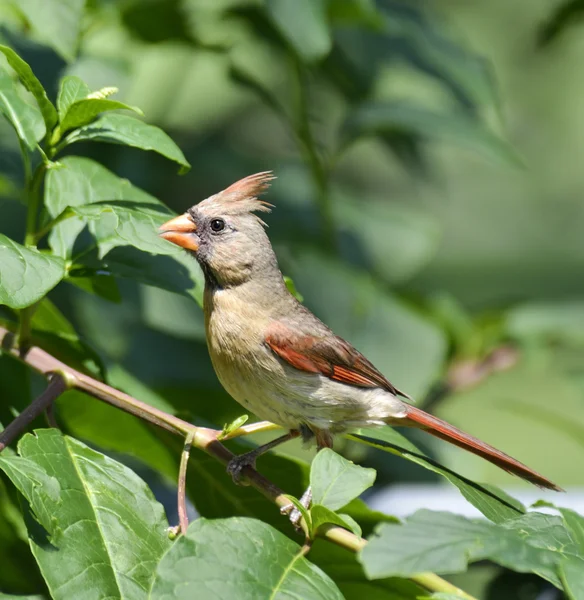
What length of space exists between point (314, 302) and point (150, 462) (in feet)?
3.69

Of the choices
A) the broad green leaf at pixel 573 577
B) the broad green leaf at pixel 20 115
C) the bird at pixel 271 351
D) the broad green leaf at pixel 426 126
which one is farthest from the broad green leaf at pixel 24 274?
the broad green leaf at pixel 426 126

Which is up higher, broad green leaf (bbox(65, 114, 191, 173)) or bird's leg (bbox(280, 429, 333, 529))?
broad green leaf (bbox(65, 114, 191, 173))

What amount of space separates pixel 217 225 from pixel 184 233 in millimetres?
147

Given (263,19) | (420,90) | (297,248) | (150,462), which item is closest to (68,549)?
(150,462)

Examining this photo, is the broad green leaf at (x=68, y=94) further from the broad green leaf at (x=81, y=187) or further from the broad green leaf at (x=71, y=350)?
the broad green leaf at (x=71, y=350)

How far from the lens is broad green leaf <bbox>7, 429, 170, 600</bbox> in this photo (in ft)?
5.08

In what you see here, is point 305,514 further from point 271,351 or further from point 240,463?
point 271,351

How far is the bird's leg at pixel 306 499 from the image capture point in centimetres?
172

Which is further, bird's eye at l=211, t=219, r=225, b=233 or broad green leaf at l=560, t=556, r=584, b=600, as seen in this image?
bird's eye at l=211, t=219, r=225, b=233

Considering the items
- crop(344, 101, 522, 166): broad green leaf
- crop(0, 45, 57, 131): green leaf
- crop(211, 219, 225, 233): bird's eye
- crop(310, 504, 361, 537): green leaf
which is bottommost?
crop(310, 504, 361, 537): green leaf

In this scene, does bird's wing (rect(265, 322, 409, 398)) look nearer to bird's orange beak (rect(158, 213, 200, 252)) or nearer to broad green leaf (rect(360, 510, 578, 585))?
bird's orange beak (rect(158, 213, 200, 252))

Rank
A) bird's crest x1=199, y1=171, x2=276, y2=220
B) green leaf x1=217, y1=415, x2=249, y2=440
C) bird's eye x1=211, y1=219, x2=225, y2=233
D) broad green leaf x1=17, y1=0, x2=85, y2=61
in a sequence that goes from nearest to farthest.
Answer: green leaf x1=217, y1=415, x2=249, y2=440 → broad green leaf x1=17, y1=0, x2=85, y2=61 → bird's crest x1=199, y1=171, x2=276, y2=220 → bird's eye x1=211, y1=219, x2=225, y2=233

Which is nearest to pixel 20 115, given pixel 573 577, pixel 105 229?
pixel 105 229

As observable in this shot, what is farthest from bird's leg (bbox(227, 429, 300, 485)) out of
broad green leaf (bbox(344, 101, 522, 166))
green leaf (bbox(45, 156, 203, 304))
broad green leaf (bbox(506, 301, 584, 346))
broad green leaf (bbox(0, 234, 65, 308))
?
broad green leaf (bbox(506, 301, 584, 346))
